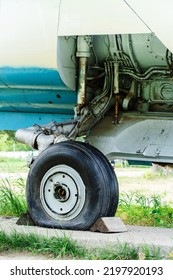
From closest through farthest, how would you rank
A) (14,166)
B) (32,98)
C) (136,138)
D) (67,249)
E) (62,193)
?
(67,249)
(62,193)
(136,138)
(32,98)
(14,166)

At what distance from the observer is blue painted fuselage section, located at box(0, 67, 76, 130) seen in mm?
8312

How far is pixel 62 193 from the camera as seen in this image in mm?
8195

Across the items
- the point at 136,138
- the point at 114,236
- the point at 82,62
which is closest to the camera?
the point at 114,236

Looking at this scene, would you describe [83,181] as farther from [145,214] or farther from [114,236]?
[145,214]

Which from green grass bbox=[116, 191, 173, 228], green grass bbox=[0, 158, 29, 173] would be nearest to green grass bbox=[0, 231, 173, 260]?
green grass bbox=[116, 191, 173, 228]

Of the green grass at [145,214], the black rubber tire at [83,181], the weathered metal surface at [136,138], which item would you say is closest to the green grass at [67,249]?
the black rubber tire at [83,181]

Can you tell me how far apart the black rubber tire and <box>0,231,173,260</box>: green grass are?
702 mm

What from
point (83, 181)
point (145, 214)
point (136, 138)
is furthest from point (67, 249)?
point (145, 214)

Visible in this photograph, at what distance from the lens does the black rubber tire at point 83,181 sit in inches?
316

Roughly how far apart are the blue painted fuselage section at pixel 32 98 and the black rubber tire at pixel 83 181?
67 centimetres

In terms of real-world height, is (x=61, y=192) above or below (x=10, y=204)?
above

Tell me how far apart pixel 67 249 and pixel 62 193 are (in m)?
1.11

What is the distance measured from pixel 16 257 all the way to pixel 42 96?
7.72ft
